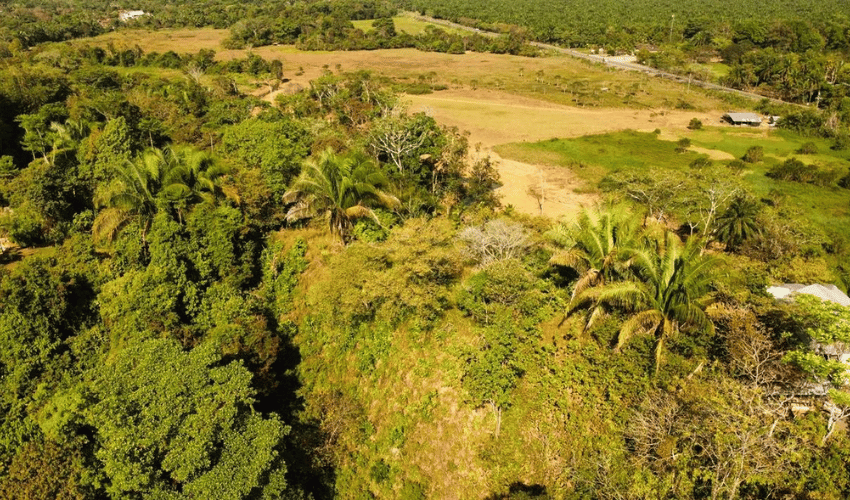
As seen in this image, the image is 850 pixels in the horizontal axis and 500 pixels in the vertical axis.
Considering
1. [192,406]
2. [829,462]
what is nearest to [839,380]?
[829,462]

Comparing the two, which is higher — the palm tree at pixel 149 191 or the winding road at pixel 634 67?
the winding road at pixel 634 67

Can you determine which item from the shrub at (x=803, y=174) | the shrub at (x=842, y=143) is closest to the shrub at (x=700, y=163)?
the shrub at (x=803, y=174)

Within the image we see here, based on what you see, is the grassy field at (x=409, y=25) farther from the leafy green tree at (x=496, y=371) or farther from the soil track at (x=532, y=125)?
the leafy green tree at (x=496, y=371)

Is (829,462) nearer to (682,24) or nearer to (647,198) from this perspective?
(647,198)

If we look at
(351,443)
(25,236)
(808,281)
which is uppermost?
(808,281)

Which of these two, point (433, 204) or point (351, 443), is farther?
point (433, 204)

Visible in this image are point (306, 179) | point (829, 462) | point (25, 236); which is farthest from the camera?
point (25, 236)

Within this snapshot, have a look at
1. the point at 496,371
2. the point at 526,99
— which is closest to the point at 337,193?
the point at 496,371

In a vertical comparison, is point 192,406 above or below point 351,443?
above
